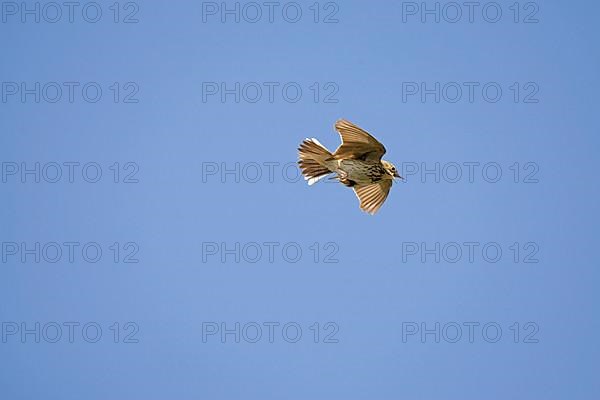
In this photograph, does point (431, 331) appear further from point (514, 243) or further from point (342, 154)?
point (342, 154)

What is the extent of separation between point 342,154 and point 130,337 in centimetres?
1437

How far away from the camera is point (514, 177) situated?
27.9m

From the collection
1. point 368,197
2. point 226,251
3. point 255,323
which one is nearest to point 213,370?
point 255,323

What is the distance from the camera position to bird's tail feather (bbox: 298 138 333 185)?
525 inches

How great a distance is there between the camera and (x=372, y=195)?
A: 1425cm

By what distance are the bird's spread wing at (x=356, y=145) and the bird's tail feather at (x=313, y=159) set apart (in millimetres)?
192

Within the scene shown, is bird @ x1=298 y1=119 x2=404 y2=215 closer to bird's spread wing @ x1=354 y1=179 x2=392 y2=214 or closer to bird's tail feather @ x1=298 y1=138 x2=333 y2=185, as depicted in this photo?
bird's tail feather @ x1=298 y1=138 x2=333 y2=185

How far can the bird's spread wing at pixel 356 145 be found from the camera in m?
12.7

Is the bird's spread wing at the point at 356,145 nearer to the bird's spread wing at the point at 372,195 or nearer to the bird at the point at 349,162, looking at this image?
the bird at the point at 349,162

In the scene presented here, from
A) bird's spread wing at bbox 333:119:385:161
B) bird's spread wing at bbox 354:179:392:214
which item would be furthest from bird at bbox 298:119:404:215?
bird's spread wing at bbox 354:179:392:214

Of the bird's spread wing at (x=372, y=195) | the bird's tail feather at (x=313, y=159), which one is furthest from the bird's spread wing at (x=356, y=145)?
the bird's spread wing at (x=372, y=195)

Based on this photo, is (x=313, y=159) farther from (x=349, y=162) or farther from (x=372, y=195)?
(x=372, y=195)

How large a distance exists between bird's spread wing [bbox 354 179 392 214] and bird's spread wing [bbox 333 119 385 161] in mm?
932

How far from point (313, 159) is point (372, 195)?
120 centimetres
